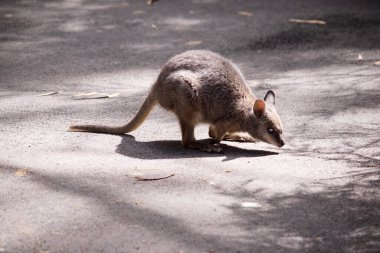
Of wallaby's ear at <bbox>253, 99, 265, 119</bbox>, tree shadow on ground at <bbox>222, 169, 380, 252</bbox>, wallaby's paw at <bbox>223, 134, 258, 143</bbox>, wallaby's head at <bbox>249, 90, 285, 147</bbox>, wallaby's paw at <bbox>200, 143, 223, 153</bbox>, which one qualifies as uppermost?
wallaby's ear at <bbox>253, 99, 265, 119</bbox>

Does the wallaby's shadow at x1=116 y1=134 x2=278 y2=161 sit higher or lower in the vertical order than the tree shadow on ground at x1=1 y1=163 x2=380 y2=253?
lower

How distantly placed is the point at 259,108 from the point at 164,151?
0.96m

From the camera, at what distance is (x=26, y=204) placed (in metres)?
4.54

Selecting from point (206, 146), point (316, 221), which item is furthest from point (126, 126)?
point (316, 221)

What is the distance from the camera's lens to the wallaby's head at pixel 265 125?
5852mm

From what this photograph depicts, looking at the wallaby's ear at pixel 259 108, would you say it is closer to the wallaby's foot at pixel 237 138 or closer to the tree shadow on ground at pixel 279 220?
the wallaby's foot at pixel 237 138

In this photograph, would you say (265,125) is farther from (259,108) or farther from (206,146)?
(206,146)

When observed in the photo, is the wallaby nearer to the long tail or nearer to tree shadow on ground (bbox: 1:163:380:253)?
the long tail

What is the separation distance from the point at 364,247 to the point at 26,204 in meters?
2.32

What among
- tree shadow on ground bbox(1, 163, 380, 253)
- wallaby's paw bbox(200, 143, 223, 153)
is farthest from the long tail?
tree shadow on ground bbox(1, 163, 380, 253)

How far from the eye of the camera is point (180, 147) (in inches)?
238

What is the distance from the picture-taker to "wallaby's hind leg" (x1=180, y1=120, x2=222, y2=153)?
5961mm

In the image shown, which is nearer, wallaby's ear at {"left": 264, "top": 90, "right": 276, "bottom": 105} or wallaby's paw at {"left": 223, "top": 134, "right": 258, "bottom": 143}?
wallaby's ear at {"left": 264, "top": 90, "right": 276, "bottom": 105}

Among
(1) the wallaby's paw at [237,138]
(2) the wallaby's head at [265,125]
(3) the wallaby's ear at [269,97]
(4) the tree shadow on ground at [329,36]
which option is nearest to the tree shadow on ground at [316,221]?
(2) the wallaby's head at [265,125]
